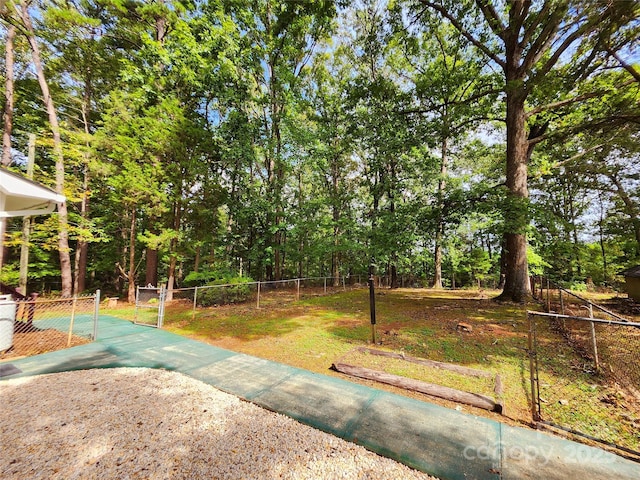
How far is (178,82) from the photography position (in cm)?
1185

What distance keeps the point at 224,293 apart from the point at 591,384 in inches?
437

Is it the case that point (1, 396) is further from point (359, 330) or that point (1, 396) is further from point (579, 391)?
point (579, 391)

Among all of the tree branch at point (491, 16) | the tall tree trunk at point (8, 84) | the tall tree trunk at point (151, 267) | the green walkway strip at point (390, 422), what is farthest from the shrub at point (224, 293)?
the tree branch at point (491, 16)

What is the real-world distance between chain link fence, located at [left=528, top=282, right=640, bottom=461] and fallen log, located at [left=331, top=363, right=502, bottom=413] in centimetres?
51

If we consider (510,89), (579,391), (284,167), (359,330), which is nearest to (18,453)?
(359,330)

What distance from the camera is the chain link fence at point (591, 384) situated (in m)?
2.64

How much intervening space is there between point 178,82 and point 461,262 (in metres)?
24.3

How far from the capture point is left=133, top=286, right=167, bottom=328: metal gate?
705cm

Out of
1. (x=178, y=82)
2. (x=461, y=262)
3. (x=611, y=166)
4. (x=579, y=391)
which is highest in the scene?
(x=178, y=82)

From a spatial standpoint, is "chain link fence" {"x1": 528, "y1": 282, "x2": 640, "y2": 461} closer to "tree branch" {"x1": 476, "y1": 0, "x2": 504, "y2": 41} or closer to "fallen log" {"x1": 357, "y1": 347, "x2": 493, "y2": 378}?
"fallen log" {"x1": 357, "y1": 347, "x2": 493, "y2": 378}

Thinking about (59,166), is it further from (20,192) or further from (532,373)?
(532,373)

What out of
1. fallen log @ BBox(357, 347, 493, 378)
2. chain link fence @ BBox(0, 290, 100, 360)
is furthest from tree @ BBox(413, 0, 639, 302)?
chain link fence @ BBox(0, 290, 100, 360)

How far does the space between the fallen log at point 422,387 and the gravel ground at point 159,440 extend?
151 cm

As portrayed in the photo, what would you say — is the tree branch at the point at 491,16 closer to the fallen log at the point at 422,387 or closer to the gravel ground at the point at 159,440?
the fallen log at the point at 422,387
